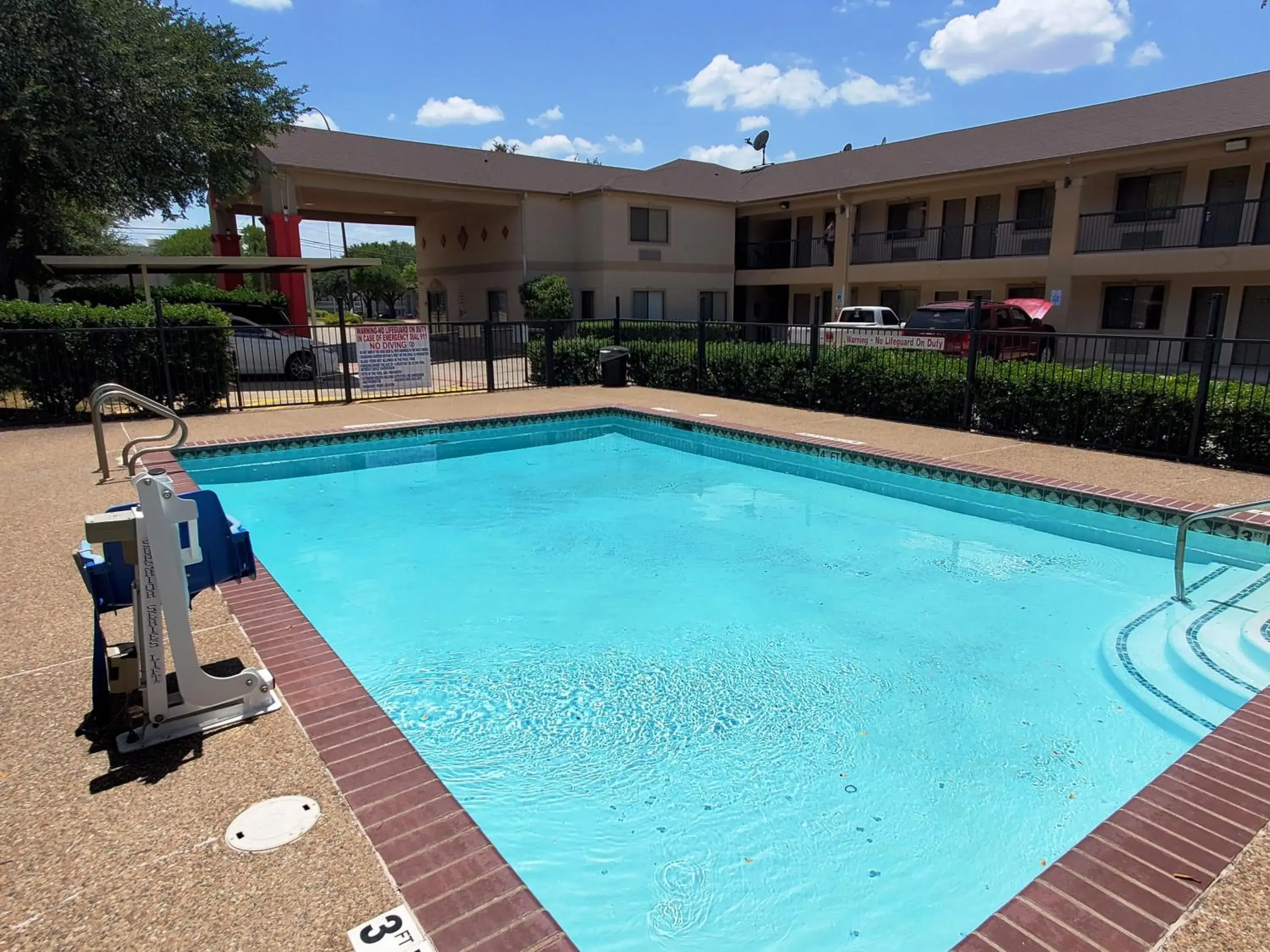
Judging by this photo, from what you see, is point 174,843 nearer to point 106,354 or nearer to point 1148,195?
point 106,354

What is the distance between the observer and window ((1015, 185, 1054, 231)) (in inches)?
924

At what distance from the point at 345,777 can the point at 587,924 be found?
3.91 ft

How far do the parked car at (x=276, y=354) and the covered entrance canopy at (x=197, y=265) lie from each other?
5.32 ft

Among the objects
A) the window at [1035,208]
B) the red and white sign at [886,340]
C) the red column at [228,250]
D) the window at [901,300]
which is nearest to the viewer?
the red and white sign at [886,340]

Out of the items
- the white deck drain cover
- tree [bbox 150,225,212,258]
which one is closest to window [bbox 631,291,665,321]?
the white deck drain cover

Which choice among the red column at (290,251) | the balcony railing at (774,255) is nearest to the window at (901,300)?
the balcony railing at (774,255)

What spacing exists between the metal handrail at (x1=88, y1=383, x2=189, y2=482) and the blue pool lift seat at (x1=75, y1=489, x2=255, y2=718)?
104 inches

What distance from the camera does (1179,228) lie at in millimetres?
20938

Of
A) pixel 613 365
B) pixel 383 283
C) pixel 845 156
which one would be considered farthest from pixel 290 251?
pixel 383 283

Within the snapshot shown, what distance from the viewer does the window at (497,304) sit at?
29016 mm

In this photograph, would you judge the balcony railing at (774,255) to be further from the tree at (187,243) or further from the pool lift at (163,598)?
the tree at (187,243)

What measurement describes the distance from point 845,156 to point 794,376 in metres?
19.1

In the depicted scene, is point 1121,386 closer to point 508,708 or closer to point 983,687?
point 983,687

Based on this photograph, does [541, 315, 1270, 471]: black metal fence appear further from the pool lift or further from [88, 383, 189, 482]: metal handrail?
the pool lift
